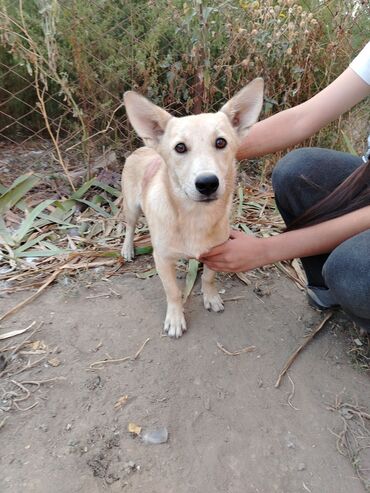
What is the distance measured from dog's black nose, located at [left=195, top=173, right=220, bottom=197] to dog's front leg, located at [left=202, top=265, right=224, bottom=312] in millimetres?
765

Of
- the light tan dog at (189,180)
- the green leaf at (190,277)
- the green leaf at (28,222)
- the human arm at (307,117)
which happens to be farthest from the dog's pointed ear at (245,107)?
the green leaf at (28,222)

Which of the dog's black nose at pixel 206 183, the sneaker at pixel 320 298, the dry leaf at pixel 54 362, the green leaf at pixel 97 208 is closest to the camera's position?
the dog's black nose at pixel 206 183

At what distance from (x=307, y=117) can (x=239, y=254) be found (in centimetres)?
89

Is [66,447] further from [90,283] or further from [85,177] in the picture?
[85,177]

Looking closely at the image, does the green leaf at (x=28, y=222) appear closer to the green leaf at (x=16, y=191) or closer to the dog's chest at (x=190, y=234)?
the green leaf at (x=16, y=191)

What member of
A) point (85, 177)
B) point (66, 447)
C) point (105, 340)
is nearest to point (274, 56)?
point (85, 177)

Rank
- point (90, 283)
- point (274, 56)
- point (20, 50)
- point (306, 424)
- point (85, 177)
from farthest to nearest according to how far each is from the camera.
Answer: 1. point (85, 177)
2. point (274, 56)
3. point (20, 50)
4. point (90, 283)
5. point (306, 424)

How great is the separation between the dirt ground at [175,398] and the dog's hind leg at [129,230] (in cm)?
35

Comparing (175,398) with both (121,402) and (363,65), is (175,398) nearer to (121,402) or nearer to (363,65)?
(121,402)

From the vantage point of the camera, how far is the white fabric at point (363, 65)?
76.7 inches

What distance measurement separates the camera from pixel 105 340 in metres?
2.16

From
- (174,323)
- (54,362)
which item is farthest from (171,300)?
(54,362)

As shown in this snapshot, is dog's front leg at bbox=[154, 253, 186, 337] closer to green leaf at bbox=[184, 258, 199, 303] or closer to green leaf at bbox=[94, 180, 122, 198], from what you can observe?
green leaf at bbox=[184, 258, 199, 303]

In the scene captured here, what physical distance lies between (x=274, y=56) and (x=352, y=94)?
1.37 metres
